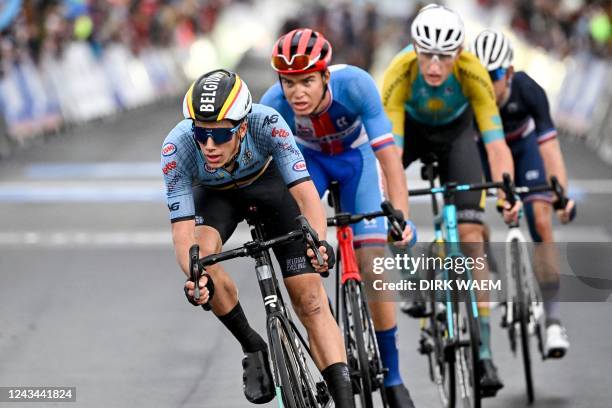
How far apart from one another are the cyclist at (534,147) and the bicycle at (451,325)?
2.46ft

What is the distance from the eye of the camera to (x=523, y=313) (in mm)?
8328

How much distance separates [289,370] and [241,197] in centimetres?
104

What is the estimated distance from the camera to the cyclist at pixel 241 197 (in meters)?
6.14

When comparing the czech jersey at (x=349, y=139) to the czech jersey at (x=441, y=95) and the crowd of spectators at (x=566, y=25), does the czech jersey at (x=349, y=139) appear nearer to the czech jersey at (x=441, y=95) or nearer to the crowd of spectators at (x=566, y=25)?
the czech jersey at (x=441, y=95)

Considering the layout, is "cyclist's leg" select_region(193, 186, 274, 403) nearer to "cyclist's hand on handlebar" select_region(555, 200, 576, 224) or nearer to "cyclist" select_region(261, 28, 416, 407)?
"cyclist" select_region(261, 28, 416, 407)

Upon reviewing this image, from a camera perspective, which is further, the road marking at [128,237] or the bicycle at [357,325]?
the road marking at [128,237]

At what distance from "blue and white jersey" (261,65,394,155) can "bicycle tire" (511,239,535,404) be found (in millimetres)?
1318

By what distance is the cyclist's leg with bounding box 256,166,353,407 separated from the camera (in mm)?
6434

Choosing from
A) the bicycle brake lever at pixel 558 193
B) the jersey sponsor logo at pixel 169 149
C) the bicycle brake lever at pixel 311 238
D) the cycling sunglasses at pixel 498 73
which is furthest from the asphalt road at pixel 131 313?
the bicycle brake lever at pixel 311 238

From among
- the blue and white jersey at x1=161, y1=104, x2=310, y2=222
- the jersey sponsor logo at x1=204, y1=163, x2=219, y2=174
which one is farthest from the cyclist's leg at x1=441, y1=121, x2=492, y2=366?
the jersey sponsor logo at x1=204, y1=163, x2=219, y2=174

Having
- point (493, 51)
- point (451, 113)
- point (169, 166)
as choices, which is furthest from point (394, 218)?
point (493, 51)

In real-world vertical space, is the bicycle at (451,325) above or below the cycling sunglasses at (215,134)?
below

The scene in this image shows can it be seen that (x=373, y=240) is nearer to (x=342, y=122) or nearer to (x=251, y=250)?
(x=342, y=122)

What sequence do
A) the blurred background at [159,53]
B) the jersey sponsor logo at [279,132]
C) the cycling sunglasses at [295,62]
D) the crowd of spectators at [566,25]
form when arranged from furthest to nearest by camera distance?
the crowd of spectators at [566,25], the blurred background at [159,53], the cycling sunglasses at [295,62], the jersey sponsor logo at [279,132]
